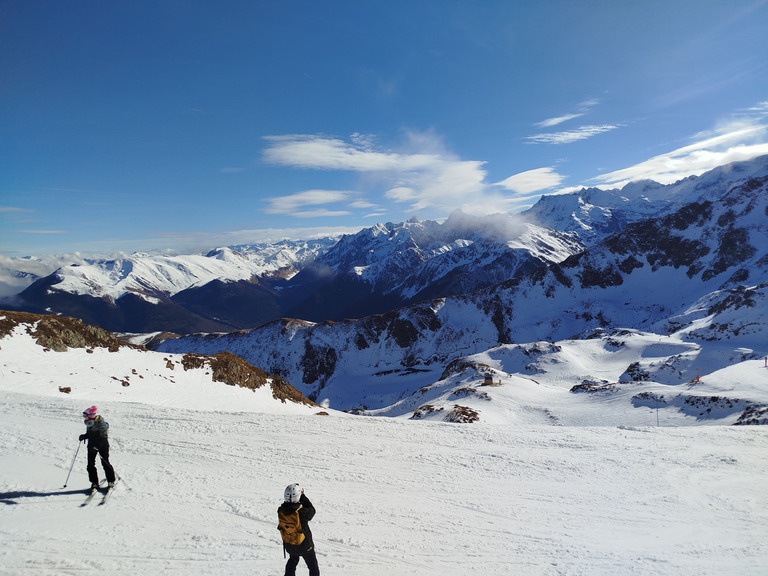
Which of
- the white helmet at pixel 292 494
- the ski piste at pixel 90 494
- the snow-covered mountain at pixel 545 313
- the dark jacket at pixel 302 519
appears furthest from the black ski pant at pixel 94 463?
the snow-covered mountain at pixel 545 313

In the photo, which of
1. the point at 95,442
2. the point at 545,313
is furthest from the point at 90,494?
the point at 545,313

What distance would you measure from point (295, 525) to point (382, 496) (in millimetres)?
5483

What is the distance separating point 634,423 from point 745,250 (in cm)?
12751

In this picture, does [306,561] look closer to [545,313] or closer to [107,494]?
[107,494]

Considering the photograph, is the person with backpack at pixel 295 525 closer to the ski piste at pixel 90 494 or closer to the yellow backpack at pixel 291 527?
the yellow backpack at pixel 291 527

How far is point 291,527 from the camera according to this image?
20.0 ft

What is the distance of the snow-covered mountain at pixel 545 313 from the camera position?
332ft

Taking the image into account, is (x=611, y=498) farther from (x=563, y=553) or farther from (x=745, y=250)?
(x=745, y=250)

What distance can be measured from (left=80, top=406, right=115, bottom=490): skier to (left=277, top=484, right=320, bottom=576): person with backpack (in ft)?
20.4

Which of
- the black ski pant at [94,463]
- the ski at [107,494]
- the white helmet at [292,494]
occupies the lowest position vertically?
the ski at [107,494]

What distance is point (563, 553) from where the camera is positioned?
8.53 metres

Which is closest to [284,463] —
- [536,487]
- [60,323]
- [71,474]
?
[71,474]

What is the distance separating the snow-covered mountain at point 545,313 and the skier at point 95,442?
77.1 meters

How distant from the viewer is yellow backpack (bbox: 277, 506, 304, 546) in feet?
20.1
